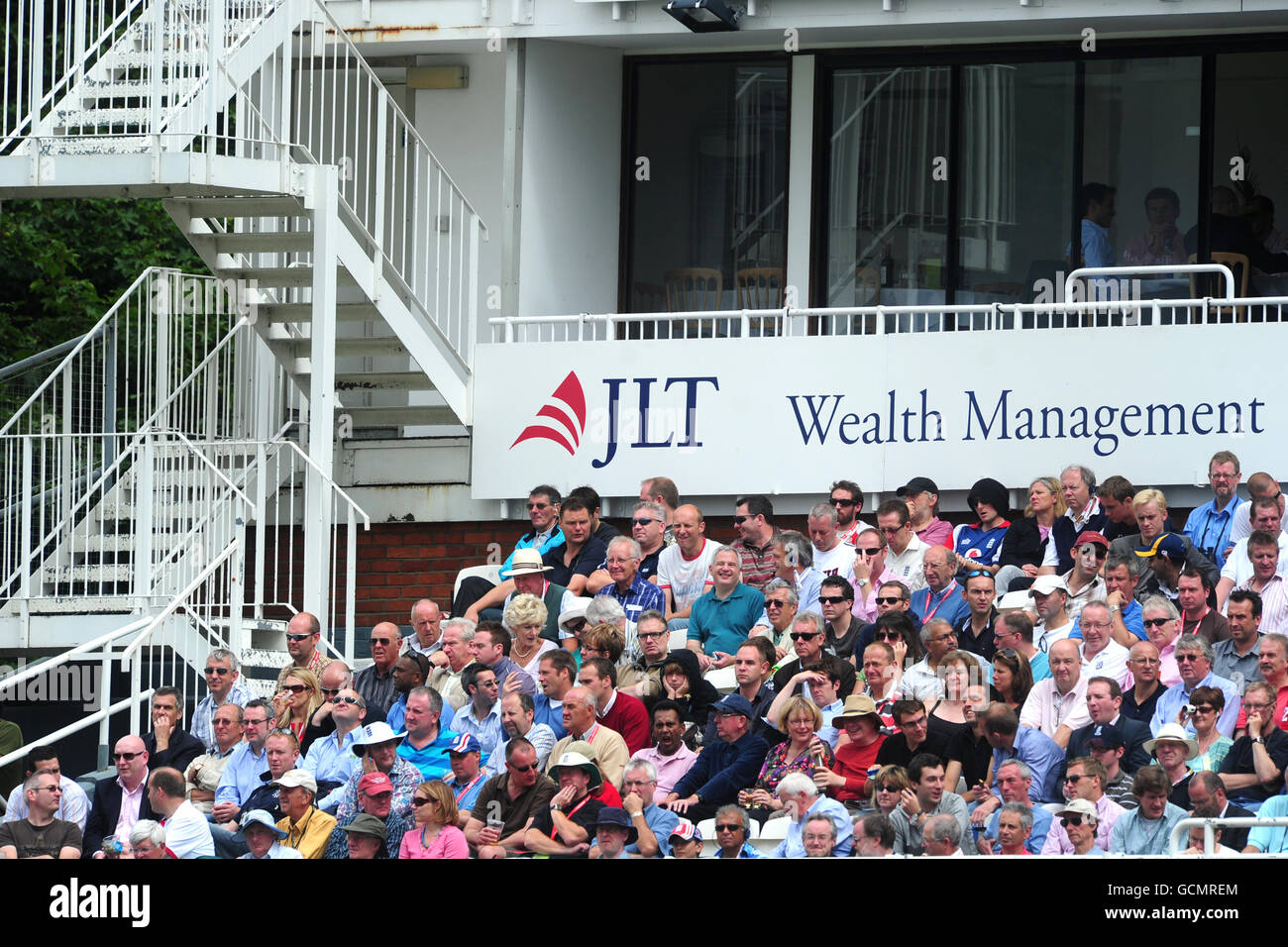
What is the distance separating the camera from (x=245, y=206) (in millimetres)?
15828

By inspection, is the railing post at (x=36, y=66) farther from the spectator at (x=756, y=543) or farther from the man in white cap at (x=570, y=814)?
the man in white cap at (x=570, y=814)

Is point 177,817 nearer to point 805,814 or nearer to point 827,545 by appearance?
point 805,814

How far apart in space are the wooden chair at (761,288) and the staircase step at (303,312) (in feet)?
9.72

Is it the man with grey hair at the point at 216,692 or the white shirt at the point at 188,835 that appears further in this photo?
the man with grey hair at the point at 216,692

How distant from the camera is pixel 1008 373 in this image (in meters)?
15.6

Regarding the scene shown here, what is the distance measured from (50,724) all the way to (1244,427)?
8829mm

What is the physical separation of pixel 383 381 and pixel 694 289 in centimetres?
262

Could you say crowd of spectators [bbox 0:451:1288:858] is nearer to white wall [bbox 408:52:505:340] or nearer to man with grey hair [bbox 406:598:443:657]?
man with grey hair [bbox 406:598:443:657]

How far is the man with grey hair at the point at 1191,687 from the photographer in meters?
11.6

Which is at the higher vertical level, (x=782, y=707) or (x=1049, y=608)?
(x=1049, y=608)

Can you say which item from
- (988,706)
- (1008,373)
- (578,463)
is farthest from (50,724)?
(988,706)

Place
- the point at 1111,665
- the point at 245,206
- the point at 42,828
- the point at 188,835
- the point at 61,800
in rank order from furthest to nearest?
1. the point at 245,206
2. the point at 61,800
3. the point at 42,828
4. the point at 188,835
5. the point at 1111,665

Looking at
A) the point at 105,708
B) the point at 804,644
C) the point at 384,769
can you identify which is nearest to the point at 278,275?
the point at 105,708

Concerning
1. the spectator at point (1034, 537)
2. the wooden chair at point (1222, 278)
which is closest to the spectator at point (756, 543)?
the spectator at point (1034, 537)
